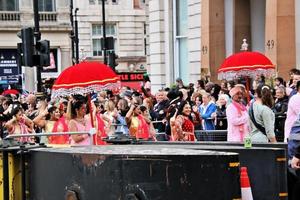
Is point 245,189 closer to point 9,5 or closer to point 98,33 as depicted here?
point 9,5

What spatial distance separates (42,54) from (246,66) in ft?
21.7

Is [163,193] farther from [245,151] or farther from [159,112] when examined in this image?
[159,112]

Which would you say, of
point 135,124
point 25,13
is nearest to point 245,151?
point 135,124

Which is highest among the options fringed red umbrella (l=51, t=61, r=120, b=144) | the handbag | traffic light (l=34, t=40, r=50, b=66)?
traffic light (l=34, t=40, r=50, b=66)

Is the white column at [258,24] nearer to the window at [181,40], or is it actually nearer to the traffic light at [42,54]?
the window at [181,40]

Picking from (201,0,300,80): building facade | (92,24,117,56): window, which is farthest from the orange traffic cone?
(92,24,117,56): window

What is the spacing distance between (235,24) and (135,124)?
39.2 ft

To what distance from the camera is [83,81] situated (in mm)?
12961

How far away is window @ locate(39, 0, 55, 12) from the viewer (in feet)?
199

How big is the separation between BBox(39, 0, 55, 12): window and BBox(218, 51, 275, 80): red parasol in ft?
150

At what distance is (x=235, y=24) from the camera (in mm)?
26719

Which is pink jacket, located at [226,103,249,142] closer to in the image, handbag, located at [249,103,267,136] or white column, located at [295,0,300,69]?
handbag, located at [249,103,267,136]

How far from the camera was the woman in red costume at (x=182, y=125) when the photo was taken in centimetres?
1300

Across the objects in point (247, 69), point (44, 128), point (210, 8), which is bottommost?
point (44, 128)
